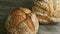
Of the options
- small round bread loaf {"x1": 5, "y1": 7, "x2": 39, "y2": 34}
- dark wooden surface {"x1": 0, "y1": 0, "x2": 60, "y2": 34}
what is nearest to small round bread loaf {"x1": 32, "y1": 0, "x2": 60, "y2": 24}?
dark wooden surface {"x1": 0, "y1": 0, "x2": 60, "y2": 34}

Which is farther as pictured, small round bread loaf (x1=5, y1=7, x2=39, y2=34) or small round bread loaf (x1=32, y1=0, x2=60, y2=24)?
small round bread loaf (x1=32, y1=0, x2=60, y2=24)

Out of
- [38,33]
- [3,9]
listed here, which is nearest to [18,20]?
[38,33]

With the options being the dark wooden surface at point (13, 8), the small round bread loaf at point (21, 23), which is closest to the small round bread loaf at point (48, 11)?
the dark wooden surface at point (13, 8)

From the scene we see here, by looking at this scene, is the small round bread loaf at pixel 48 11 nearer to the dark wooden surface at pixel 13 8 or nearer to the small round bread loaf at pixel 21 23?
the dark wooden surface at pixel 13 8

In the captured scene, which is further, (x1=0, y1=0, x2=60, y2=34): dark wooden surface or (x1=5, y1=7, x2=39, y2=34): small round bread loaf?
(x1=0, y1=0, x2=60, y2=34): dark wooden surface

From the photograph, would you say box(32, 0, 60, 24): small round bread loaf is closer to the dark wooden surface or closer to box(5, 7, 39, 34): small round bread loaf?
the dark wooden surface

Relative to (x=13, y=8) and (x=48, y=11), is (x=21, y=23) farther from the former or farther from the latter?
(x=13, y=8)
